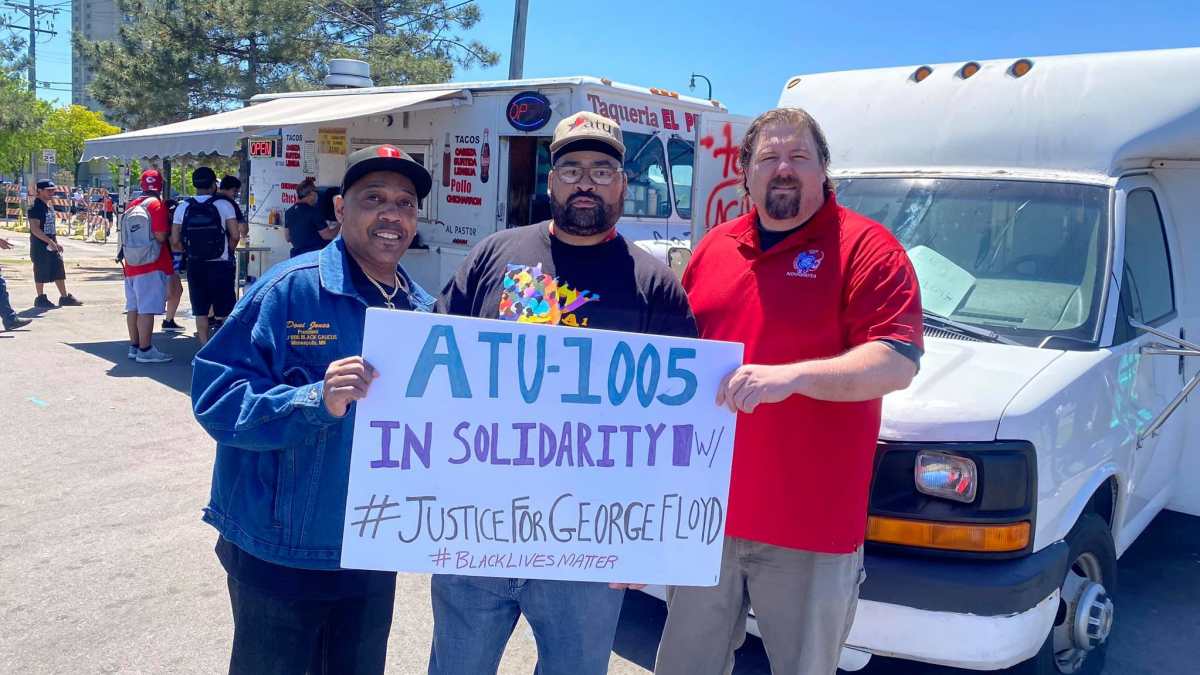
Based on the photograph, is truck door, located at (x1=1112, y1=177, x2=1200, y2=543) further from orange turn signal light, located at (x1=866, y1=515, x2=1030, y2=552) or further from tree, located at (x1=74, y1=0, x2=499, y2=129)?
tree, located at (x1=74, y1=0, x2=499, y2=129)

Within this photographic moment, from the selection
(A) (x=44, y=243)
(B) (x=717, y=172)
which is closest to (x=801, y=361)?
(B) (x=717, y=172)

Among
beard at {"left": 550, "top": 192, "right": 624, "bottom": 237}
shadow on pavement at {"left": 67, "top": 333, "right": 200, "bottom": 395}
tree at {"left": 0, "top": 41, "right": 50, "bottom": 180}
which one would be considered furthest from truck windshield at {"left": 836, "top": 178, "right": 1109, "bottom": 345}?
tree at {"left": 0, "top": 41, "right": 50, "bottom": 180}

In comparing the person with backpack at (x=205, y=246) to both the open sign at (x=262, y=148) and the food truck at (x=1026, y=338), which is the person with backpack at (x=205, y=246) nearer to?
the open sign at (x=262, y=148)

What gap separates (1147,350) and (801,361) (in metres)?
1.90

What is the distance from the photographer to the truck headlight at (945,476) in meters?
2.93

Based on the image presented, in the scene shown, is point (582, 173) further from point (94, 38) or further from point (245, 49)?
point (94, 38)

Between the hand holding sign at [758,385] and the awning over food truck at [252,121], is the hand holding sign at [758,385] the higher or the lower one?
the lower one

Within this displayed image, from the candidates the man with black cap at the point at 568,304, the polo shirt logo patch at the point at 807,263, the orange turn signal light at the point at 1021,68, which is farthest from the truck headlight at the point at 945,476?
the orange turn signal light at the point at 1021,68

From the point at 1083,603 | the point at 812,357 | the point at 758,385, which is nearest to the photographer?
Result: the point at 758,385

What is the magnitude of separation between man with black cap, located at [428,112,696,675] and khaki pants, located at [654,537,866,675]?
0.44 meters

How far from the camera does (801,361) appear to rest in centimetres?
244

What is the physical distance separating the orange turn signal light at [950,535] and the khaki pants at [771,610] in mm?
394

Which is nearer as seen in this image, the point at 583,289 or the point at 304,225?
the point at 583,289

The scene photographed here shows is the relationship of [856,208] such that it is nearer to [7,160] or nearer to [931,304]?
[931,304]
